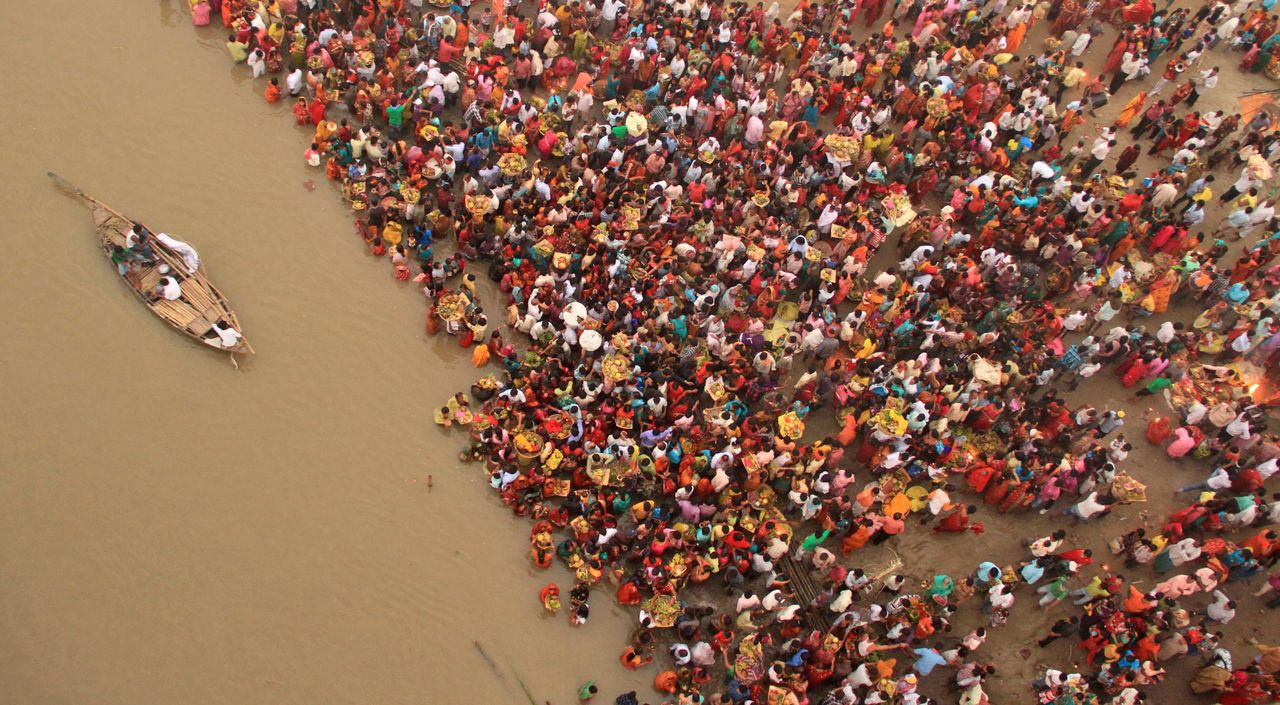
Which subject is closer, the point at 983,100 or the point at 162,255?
the point at 162,255

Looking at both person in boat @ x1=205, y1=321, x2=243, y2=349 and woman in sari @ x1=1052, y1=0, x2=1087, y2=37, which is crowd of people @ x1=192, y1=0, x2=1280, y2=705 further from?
person in boat @ x1=205, y1=321, x2=243, y2=349

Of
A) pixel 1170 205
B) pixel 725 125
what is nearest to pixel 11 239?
pixel 725 125

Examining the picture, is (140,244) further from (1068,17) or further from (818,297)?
(1068,17)

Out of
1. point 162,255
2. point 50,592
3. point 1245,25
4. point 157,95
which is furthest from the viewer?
point 1245,25

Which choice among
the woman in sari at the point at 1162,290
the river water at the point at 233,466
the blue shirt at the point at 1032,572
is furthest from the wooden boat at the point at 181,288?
the woman in sari at the point at 1162,290

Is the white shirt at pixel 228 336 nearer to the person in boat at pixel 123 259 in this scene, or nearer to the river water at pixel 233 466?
the river water at pixel 233 466

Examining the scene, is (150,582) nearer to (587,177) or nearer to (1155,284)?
(587,177)

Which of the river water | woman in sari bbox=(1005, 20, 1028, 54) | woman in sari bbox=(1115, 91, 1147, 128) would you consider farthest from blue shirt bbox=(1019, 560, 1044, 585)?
woman in sari bbox=(1005, 20, 1028, 54)
